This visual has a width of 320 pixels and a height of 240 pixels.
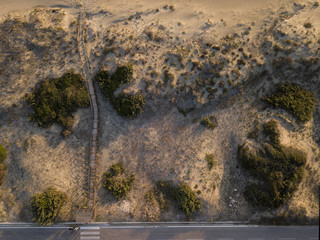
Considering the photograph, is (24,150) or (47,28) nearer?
(24,150)

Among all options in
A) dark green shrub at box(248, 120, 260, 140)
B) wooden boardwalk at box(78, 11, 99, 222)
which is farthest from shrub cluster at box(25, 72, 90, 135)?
dark green shrub at box(248, 120, 260, 140)

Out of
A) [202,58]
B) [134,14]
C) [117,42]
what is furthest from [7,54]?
[202,58]

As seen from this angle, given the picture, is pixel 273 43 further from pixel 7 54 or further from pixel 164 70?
pixel 7 54

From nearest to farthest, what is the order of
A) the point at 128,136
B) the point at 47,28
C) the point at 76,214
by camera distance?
the point at 76,214 < the point at 128,136 < the point at 47,28

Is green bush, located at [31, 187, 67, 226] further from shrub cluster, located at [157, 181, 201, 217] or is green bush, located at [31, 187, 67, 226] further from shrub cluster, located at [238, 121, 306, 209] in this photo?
shrub cluster, located at [238, 121, 306, 209]

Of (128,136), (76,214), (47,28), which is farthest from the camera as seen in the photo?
(47,28)

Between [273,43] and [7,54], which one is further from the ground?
[273,43]

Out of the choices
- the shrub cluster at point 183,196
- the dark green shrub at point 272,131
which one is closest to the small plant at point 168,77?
the shrub cluster at point 183,196
